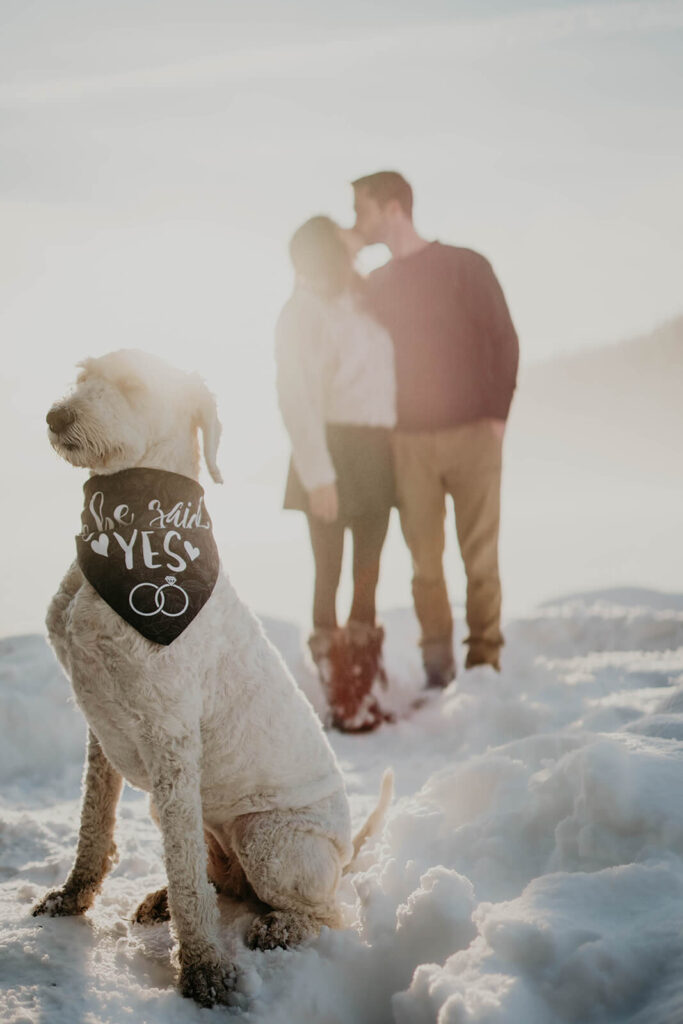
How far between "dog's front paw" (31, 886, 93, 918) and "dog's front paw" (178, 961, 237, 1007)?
0.52 m

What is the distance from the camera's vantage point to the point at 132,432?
7.47ft

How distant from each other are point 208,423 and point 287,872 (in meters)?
1.41

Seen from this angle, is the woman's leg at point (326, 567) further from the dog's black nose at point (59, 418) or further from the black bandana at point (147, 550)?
the dog's black nose at point (59, 418)

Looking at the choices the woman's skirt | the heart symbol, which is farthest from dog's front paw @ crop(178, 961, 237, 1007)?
the woman's skirt

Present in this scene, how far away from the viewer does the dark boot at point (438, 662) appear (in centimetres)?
530

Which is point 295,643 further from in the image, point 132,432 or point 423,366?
point 132,432

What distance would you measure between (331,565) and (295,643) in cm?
86

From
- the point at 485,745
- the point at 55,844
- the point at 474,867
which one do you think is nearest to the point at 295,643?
the point at 485,745

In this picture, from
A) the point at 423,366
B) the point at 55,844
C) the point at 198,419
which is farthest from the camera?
the point at 423,366

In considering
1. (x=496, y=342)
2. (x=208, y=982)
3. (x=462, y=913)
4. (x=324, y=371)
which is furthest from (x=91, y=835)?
(x=496, y=342)

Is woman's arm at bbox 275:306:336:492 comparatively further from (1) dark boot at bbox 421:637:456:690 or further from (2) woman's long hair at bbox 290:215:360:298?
(1) dark boot at bbox 421:637:456:690

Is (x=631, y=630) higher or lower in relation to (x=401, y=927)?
lower

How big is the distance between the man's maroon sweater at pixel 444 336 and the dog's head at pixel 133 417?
2.71 m

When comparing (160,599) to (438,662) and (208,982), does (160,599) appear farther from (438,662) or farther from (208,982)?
(438,662)
